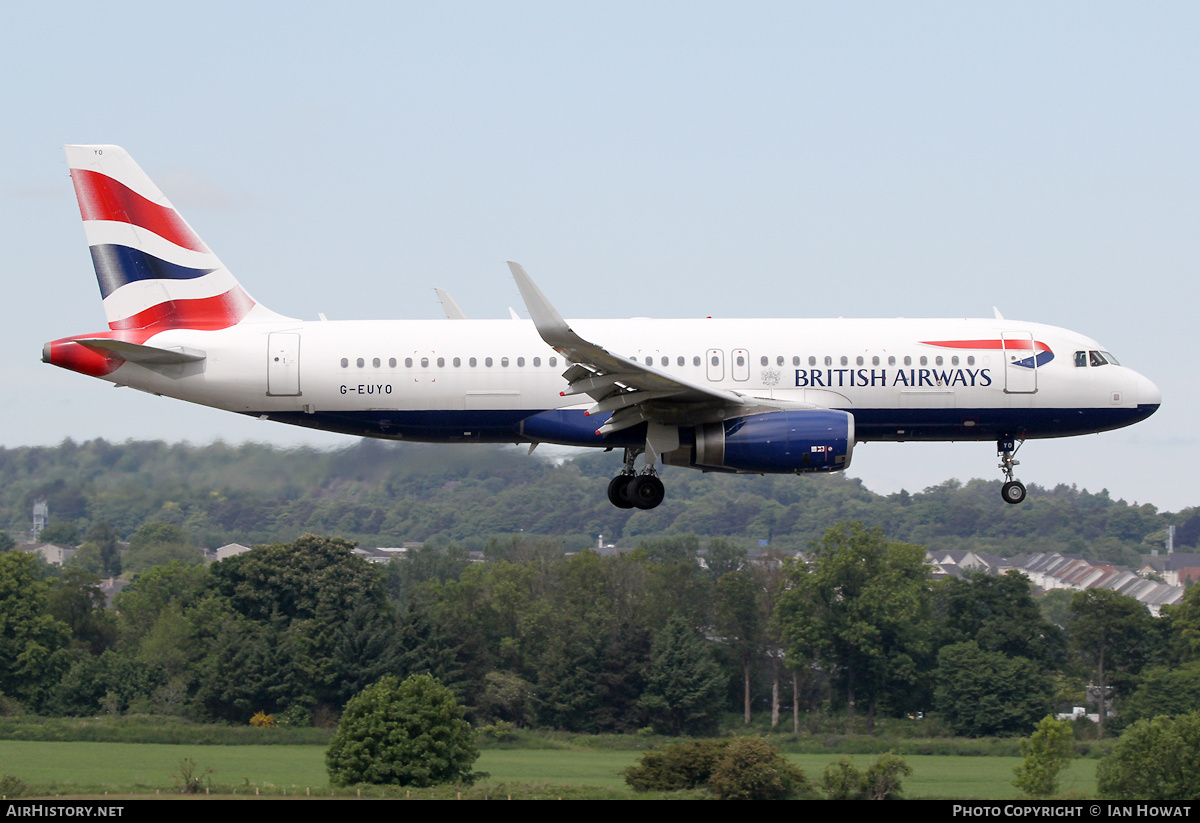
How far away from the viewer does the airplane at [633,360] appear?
30.6 meters

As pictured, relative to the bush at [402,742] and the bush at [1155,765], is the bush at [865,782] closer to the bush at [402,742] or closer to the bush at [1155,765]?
the bush at [1155,765]

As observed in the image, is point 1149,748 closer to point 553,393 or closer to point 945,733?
point 945,733

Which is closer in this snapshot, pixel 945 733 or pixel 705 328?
pixel 705 328

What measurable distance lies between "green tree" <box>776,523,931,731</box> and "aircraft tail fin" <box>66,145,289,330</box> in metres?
61.8

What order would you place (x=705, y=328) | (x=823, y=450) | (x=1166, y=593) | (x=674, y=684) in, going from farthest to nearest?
(x=1166, y=593), (x=674, y=684), (x=705, y=328), (x=823, y=450)

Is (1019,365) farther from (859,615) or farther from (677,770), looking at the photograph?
(859,615)

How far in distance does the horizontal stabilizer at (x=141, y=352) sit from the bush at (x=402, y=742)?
113ft

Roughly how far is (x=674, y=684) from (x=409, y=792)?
25735mm

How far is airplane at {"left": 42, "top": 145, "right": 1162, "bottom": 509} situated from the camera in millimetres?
30562

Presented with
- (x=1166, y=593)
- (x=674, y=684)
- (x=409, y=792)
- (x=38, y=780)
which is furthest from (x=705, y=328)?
(x=1166, y=593)

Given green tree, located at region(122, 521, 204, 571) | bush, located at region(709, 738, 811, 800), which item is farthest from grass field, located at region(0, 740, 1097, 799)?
green tree, located at region(122, 521, 204, 571)

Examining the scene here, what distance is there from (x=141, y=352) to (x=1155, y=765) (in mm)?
52548

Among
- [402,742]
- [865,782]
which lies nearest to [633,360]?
[402,742]
